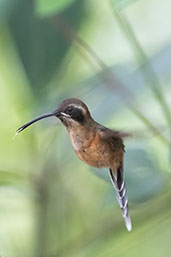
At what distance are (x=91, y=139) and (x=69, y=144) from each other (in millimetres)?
374

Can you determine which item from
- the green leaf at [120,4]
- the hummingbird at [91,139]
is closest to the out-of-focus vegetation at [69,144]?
the hummingbird at [91,139]

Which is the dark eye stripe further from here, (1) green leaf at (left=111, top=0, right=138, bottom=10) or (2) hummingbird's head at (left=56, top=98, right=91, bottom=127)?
(1) green leaf at (left=111, top=0, right=138, bottom=10)

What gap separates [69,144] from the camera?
1.07 metres

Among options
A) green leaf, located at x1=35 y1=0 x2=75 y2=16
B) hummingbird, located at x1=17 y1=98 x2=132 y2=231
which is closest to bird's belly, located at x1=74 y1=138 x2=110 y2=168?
hummingbird, located at x1=17 y1=98 x2=132 y2=231

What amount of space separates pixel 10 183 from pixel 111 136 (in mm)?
294

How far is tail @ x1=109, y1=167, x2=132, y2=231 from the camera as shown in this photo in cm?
73

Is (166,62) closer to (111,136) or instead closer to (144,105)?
(144,105)

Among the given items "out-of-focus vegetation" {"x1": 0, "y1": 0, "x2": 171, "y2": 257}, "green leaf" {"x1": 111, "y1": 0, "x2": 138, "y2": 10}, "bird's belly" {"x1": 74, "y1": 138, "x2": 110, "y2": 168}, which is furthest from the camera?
Result: "out-of-focus vegetation" {"x1": 0, "y1": 0, "x2": 171, "y2": 257}

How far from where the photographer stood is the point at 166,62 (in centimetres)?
101

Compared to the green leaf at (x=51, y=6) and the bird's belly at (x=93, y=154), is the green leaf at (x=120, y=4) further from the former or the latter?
the bird's belly at (x=93, y=154)

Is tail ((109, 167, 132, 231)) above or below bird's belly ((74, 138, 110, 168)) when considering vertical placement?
below

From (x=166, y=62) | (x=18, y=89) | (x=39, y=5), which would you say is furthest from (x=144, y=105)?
(x=39, y=5)

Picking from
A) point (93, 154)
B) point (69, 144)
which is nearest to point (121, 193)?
point (93, 154)

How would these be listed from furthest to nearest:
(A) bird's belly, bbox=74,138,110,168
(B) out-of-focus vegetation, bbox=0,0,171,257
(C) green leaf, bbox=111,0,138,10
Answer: (B) out-of-focus vegetation, bbox=0,0,171,257
(A) bird's belly, bbox=74,138,110,168
(C) green leaf, bbox=111,0,138,10
